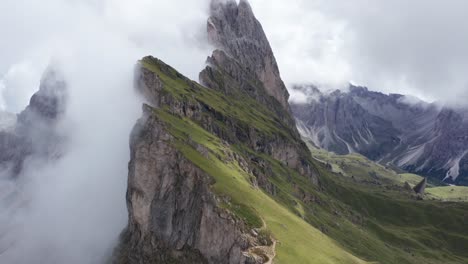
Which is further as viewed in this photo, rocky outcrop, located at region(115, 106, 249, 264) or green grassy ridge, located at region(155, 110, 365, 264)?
rocky outcrop, located at region(115, 106, 249, 264)

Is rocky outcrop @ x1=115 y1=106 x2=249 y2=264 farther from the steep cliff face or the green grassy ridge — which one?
the green grassy ridge

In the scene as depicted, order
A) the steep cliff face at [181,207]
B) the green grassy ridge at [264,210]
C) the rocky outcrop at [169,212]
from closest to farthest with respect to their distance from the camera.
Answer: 1. the green grassy ridge at [264,210]
2. the steep cliff face at [181,207]
3. the rocky outcrop at [169,212]

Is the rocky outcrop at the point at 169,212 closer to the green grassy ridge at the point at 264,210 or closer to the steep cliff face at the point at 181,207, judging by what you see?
the steep cliff face at the point at 181,207

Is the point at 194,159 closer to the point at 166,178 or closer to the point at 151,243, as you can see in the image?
the point at 166,178

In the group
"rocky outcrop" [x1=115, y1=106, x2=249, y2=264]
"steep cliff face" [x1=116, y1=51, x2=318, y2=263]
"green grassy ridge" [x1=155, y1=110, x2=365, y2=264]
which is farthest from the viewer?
"rocky outcrop" [x1=115, y1=106, x2=249, y2=264]

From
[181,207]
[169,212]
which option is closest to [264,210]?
[181,207]

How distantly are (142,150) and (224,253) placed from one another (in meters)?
55.9

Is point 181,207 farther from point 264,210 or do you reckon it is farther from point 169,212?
point 264,210

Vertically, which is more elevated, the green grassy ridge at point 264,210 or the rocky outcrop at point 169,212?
the green grassy ridge at point 264,210

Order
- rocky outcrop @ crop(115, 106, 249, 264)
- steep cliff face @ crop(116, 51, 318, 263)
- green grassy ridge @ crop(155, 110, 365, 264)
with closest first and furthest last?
green grassy ridge @ crop(155, 110, 365, 264) < steep cliff face @ crop(116, 51, 318, 263) < rocky outcrop @ crop(115, 106, 249, 264)

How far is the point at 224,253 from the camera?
141 metres

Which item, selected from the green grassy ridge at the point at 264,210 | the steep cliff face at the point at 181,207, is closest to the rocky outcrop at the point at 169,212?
the steep cliff face at the point at 181,207

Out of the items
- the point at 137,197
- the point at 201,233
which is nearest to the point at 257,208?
the point at 201,233

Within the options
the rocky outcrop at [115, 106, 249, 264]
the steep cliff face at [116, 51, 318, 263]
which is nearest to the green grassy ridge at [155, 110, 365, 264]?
the steep cliff face at [116, 51, 318, 263]
